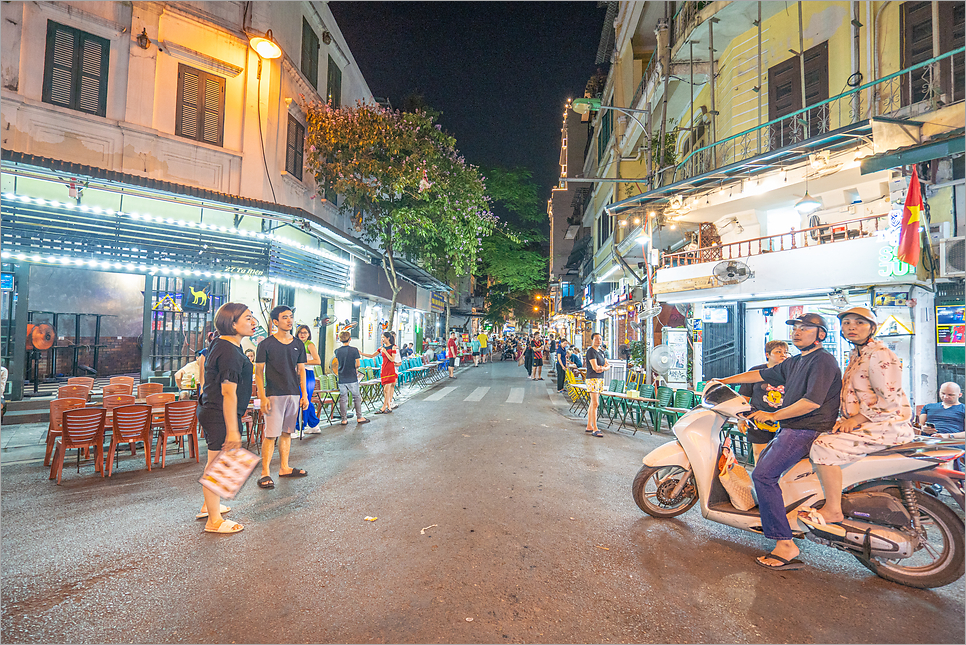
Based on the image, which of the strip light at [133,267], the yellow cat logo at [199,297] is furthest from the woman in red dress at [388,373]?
the yellow cat logo at [199,297]

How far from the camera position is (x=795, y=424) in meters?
3.87

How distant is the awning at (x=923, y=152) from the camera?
7.50 metres

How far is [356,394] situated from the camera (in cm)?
1036

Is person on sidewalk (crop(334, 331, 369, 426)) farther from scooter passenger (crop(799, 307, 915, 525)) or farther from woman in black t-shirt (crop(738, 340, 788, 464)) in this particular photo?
scooter passenger (crop(799, 307, 915, 525))

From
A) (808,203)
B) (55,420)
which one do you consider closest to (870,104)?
(808,203)

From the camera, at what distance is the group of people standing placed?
4.47m

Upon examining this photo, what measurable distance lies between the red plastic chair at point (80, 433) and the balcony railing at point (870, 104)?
12.7m

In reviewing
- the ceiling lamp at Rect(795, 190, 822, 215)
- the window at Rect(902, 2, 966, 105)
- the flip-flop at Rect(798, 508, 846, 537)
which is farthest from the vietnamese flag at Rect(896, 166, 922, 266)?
the flip-flop at Rect(798, 508, 846, 537)

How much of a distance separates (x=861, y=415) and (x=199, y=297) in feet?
39.8

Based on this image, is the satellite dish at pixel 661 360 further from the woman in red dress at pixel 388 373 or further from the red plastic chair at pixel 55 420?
the red plastic chair at pixel 55 420

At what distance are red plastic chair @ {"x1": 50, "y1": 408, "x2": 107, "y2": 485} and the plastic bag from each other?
298 inches

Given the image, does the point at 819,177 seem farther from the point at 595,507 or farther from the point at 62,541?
the point at 62,541

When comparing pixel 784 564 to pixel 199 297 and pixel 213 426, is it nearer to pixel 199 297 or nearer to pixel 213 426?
pixel 213 426

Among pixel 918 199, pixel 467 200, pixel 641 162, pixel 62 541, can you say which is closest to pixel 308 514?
pixel 62 541
